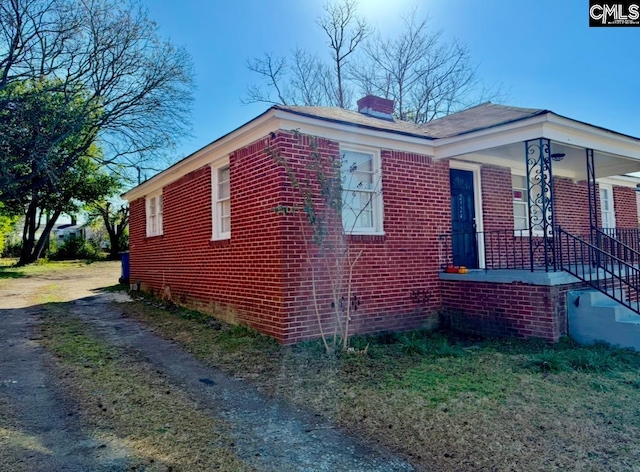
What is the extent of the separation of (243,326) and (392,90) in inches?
832

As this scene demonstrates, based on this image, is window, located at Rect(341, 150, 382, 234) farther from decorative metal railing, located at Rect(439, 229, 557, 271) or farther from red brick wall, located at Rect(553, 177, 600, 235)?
red brick wall, located at Rect(553, 177, 600, 235)

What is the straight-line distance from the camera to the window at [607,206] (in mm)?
12070

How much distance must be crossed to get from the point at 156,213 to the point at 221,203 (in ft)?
15.3

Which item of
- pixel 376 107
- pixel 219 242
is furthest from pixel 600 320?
pixel 219 242

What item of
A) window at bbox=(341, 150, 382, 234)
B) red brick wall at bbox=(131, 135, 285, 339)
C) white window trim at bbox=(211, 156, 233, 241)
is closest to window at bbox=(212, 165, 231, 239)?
white window trim at bbox=(211, 156, 233, 241)

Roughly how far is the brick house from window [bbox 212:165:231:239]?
3 centimetres

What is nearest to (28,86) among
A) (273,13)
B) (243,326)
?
(273,13)

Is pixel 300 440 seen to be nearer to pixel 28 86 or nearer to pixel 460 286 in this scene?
pixel 460 286

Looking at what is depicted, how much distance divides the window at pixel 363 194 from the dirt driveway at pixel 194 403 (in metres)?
3.33

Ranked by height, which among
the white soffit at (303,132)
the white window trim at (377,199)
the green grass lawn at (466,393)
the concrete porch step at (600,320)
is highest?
the white soffit at (303,132)

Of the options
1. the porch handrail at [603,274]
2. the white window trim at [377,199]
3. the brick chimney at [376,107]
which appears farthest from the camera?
the brick chimney at [376,107]

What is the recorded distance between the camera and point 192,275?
9.40 metres

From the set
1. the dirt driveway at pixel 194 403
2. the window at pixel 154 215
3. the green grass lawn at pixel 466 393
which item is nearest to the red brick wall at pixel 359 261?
the green grass lawn at pixel 466 393

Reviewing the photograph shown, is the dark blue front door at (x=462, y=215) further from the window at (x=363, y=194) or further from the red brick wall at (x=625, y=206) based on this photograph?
the red brick wall at (x=625, y=206)
